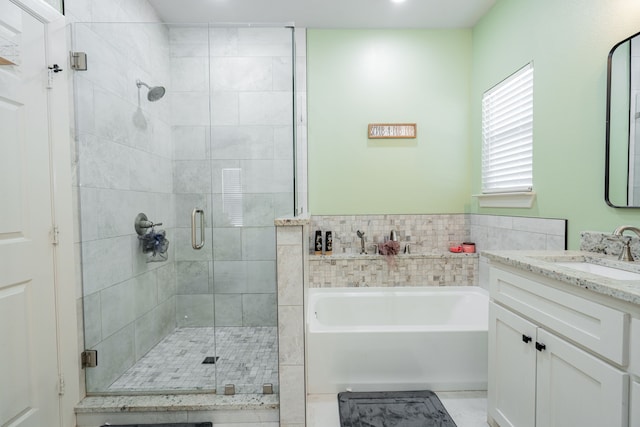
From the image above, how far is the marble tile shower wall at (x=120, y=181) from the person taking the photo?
1.78 m

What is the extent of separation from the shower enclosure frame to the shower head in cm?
3

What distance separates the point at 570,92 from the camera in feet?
5.73

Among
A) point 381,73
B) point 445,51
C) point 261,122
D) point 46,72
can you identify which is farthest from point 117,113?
point 445,51

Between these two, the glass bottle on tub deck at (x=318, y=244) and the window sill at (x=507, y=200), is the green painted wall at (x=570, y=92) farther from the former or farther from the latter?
the glass bottle on tub deck at (x=318, y=244)

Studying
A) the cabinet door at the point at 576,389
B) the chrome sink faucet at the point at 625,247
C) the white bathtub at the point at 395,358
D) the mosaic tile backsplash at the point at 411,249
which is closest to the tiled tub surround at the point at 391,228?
the mosaic tile backsplash at the point at 411,249

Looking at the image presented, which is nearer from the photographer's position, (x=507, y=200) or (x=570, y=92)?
(x=570, y=92)

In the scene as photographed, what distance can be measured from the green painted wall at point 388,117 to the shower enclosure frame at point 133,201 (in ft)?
1.93

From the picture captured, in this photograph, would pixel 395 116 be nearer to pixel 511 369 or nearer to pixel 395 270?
pixel 395 270

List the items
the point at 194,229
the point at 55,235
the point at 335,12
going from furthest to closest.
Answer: the point at 335,12, the point at 194,229, the point at 55,235

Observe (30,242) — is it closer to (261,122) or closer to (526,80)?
(261,122)

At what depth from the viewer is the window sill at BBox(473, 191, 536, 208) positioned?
2.07m

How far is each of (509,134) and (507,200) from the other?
1.61 ft

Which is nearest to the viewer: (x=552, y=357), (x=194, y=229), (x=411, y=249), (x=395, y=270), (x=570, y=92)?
(x=552, y=357)

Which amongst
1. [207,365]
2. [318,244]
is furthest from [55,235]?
[318,244]
